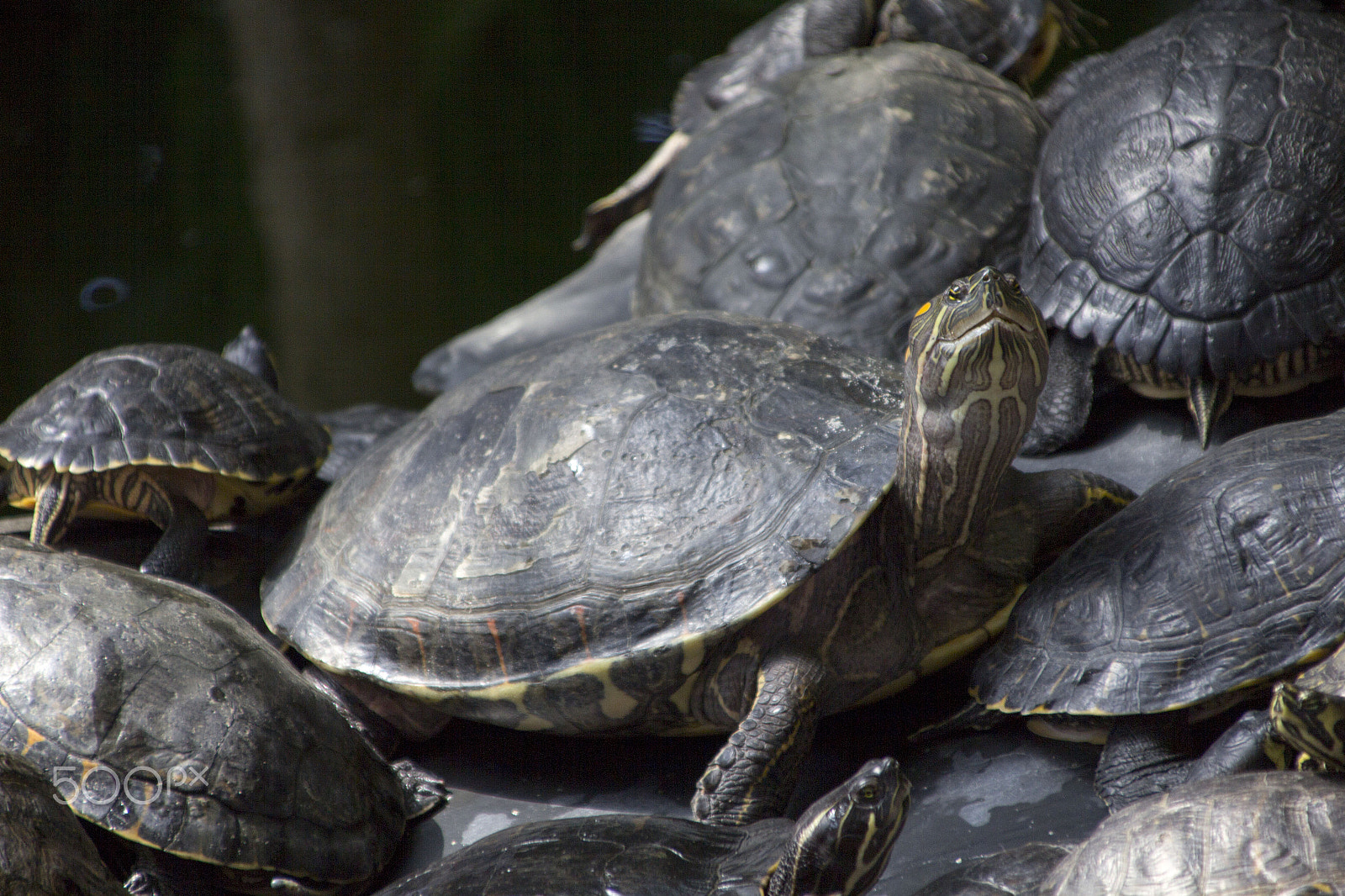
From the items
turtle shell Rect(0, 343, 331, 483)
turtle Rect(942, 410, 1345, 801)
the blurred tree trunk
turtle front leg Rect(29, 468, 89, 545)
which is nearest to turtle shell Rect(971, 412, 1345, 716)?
turtle Rect(942, 410, 1345, 801)

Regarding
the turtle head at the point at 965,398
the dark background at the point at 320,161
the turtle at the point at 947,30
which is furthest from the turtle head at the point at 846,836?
the dark background at the point at 320,161

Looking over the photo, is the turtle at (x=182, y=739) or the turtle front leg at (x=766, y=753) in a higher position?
the turtle at (x=182, y=739)

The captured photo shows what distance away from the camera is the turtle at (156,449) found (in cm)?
289

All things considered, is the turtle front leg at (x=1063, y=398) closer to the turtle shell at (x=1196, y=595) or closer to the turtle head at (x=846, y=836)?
the turtle shell at (x=1196, y=595)

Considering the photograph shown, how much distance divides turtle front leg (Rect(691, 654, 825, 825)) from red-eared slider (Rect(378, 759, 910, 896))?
200mm

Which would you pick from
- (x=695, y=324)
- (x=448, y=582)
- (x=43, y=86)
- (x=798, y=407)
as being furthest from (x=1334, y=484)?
(x=43, y=86)

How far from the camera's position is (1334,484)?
6.75 feet

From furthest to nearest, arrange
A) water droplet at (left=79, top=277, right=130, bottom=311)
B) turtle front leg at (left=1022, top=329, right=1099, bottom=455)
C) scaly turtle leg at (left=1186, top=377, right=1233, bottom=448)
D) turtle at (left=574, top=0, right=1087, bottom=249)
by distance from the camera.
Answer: water droplet at (left=79, top=277, right=130, bottom=311)
turtle at (left=574, top=0, right=1087, bottom=249)
turtle front leg at (left=1022, top=329, right=1099, bottom=455)
scaly turtle leg at (left=1186, top=377, right=1233, bottom=448)

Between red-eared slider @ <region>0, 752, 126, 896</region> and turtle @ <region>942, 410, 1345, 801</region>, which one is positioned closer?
red-eared slider @ <region>0, 752, 126, 896</region>

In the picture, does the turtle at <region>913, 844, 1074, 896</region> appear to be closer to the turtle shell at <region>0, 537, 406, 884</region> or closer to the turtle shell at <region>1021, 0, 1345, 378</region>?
the turtle shell at <region>0, 537, 406, 884</region>

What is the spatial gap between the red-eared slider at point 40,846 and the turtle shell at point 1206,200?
2.63m

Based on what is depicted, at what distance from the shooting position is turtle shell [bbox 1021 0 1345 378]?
2.71 meters

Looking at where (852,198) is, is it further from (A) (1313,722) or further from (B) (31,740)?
(B) (31,740)

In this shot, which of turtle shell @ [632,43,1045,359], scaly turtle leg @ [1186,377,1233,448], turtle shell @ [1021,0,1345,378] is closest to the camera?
turtle shell @ [1021,0,1345,378]
